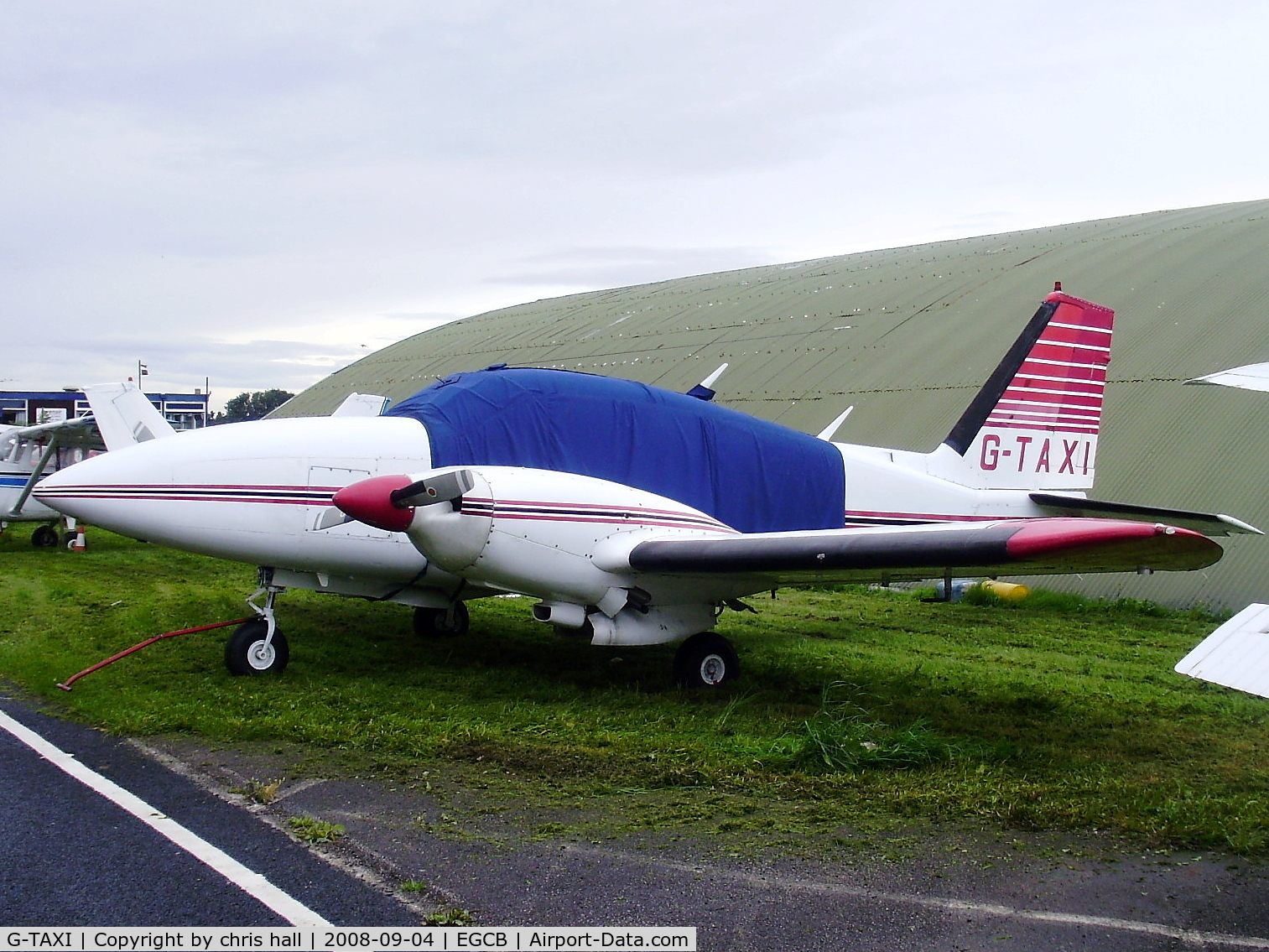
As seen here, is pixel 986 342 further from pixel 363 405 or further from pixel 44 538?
pixel 44 538

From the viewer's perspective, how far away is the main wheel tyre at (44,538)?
64.9 feet

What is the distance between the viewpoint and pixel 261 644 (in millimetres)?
7934

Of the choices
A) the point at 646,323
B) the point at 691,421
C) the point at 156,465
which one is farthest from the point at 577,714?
the point at 646,323

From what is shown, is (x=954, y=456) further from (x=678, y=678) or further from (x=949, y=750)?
(x=949, y=750)

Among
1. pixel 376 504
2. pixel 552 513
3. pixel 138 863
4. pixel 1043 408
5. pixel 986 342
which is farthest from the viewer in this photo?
pixel 986 342

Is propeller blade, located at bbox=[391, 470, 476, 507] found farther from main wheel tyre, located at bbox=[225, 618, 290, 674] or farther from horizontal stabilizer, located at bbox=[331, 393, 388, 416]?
A: horizontal stabilizer, located at bbox=[331, 393, 388, 416]

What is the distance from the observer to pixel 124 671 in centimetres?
812

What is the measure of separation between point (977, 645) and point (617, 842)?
6.79 m

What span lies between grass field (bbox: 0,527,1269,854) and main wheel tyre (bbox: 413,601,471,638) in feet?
0.72

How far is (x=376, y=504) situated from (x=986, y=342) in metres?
15.2

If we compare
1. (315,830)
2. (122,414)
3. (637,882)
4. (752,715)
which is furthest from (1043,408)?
(122,414)

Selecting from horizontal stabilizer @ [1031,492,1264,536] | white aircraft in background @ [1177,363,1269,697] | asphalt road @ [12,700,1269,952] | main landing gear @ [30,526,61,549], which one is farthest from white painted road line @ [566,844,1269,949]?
main landing gear @ [30,526,61,549]
